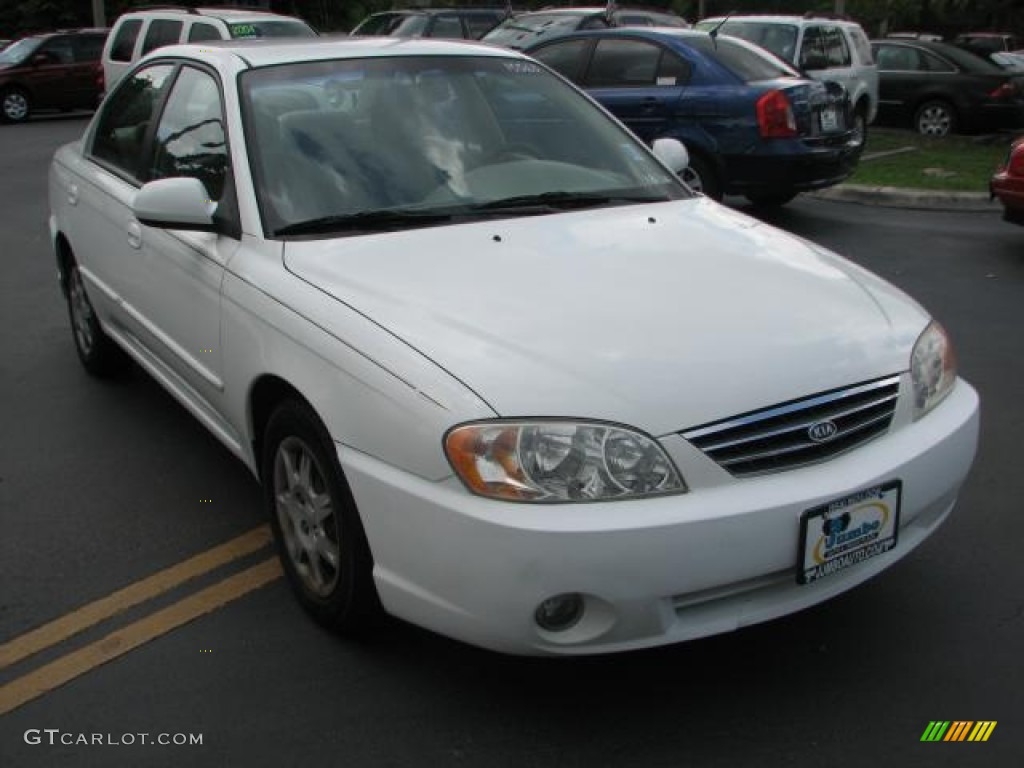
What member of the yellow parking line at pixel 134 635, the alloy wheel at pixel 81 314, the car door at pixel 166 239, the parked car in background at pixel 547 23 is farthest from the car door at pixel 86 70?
the yellow parking line at pixel 134 635

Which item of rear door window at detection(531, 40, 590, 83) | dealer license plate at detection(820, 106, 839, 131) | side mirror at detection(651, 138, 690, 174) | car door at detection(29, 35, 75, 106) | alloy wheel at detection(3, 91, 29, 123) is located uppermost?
side mirror at detection(651, 138, 690, 174)

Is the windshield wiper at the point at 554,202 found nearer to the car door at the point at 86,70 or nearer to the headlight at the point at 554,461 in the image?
the headlight at the point at 554,461

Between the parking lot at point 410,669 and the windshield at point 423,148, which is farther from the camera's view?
the windshield at point 423,148

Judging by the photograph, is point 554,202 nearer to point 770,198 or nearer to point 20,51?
point 770,198

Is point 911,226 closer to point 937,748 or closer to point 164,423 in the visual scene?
point 164,423

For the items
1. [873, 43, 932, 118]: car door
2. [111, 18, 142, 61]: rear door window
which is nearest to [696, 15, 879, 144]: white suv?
[873, 43, 932, 118]: car door

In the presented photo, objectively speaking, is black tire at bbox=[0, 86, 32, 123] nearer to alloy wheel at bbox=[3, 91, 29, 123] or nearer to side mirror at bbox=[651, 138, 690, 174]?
alloy wheel at bbox=[3, 91, 29, 123]

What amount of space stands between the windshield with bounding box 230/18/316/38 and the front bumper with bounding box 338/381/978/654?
12.4 metres

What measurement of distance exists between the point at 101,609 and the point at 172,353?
3.45 ft

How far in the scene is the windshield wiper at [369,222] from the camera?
340 cm

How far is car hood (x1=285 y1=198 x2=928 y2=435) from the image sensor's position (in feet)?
8.49

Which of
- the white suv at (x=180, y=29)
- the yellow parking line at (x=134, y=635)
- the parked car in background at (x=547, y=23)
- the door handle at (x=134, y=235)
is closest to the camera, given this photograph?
the yellow parking line at (x=134, y=635)

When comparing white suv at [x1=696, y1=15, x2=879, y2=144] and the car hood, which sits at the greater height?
the car hood

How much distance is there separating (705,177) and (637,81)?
118 cm
